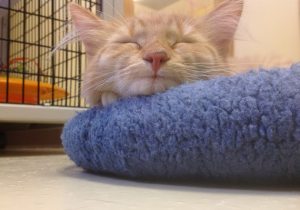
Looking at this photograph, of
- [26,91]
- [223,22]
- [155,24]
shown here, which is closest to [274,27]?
[223,22]

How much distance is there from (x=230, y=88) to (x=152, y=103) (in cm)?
17

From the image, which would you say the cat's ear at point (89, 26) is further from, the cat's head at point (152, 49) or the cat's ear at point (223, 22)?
the cat's ear at point (223, 22)

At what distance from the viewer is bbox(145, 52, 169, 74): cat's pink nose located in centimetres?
77

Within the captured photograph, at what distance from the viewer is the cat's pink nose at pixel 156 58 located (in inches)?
30.4

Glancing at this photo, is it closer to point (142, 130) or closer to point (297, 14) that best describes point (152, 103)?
point (142, 130)

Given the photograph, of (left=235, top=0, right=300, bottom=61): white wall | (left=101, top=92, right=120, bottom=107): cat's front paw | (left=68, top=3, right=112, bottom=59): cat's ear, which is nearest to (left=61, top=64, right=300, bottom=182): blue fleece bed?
(left=101, top=92, right=120, bottom=107): cat's front paw

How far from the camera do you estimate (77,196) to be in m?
0.57

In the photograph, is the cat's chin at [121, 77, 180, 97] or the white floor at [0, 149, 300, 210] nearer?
the white floor at [0, 149, 300, 210]

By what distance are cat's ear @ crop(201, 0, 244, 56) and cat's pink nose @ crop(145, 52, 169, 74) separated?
31 centimetres

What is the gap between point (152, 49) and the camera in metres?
0.80

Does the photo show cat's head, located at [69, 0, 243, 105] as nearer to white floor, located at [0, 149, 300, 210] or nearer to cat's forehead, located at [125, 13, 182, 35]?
cat's forehead, located at [125, 13, 182, 35]

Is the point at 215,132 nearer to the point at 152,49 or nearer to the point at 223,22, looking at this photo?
the point at 152,49

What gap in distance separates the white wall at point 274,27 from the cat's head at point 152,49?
0.73 meters

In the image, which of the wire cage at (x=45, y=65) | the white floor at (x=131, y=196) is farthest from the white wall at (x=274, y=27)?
the white floor at (x=131, y=196)
